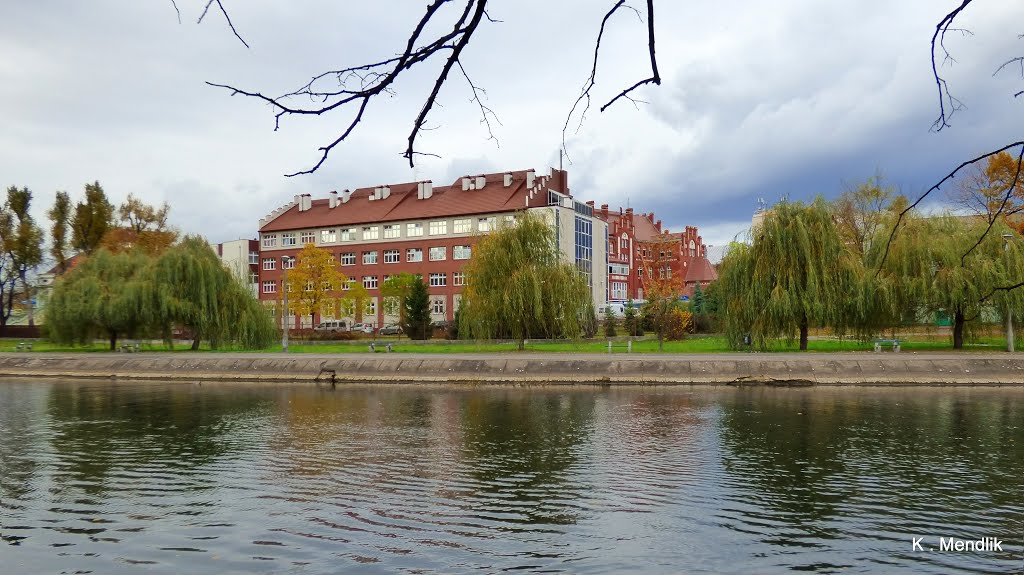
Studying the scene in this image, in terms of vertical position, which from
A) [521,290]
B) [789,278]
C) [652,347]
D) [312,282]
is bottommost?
[652,347]

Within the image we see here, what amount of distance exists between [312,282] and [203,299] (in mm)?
26724

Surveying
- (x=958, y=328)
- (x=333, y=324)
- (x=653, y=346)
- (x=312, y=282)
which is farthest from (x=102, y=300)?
(x=958, y=328)

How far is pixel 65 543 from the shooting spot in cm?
1006

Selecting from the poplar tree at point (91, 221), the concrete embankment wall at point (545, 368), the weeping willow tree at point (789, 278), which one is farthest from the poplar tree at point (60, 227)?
the weeping willow tree at point (789, 278)

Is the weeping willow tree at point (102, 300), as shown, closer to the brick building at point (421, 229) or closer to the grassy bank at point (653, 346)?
the grassy bank at point (653, 346)

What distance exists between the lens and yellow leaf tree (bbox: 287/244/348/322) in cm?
6869

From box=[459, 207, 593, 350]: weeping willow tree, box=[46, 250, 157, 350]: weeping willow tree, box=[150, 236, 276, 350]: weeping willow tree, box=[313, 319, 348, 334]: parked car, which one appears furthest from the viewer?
box=[313, 319, 348, 334]: parked car

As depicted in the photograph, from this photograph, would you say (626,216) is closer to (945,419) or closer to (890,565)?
(945,419)

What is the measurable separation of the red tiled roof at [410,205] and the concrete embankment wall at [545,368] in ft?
146

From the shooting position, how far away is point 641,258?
104 meters

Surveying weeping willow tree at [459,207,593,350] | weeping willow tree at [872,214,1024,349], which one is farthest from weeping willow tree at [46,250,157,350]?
weeping willow tree at [872,214,1024,349]

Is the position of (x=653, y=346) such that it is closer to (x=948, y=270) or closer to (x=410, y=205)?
(x=948, y=270)

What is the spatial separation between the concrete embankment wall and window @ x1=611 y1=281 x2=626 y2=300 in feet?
203

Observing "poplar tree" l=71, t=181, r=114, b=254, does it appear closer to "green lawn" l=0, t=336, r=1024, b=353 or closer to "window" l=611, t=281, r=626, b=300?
"green lawn" l=0, t=336, r=1024, b=353
